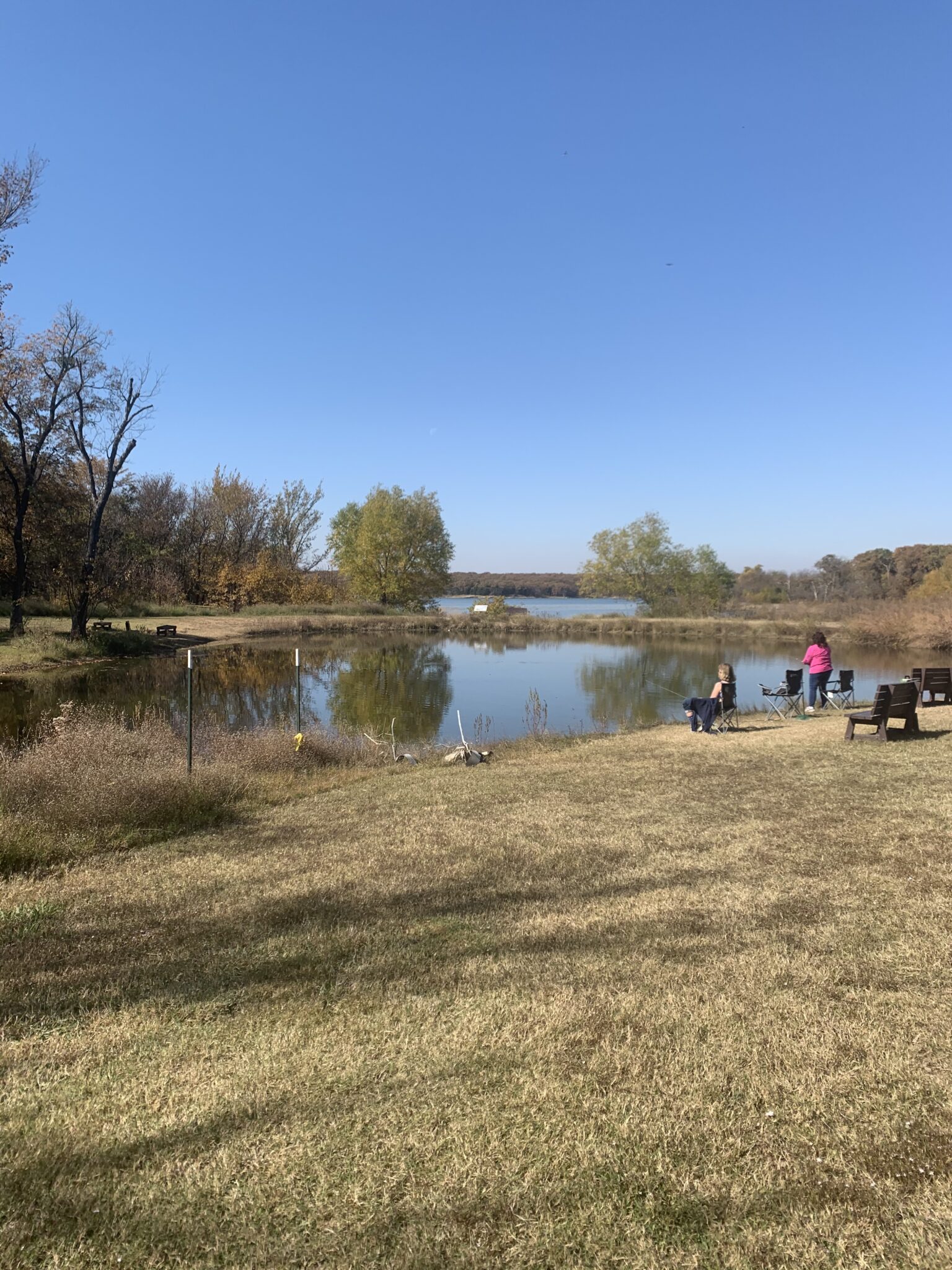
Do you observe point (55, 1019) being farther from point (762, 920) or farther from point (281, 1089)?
point (762, 920)

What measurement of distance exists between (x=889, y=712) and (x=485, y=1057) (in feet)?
29.3

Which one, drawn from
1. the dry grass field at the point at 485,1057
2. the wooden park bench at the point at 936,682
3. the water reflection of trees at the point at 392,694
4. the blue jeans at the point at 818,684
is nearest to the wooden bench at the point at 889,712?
the blue jeans at the point at 818,684

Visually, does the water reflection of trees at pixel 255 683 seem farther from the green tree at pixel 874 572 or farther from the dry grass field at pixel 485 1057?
the green tree at pixel 874 572

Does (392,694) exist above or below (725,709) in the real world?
below

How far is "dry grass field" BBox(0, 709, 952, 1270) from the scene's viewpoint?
207 cm

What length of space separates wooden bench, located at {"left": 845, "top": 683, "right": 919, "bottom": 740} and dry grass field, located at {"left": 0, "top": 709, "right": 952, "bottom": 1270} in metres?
4.40

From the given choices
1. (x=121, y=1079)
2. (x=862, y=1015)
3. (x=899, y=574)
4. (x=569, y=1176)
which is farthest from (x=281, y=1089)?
(x=899, y=574)

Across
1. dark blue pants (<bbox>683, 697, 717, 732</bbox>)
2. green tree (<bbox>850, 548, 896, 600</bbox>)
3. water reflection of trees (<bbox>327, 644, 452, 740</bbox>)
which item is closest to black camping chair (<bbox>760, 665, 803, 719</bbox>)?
dark blue pants (<bbox>683, 697, 717, 732</bbox>)

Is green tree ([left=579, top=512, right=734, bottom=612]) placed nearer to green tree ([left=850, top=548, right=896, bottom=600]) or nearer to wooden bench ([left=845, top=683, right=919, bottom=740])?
green tree ([left=850, top=548, right=896, bottom=600])

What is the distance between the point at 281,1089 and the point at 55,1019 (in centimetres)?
129

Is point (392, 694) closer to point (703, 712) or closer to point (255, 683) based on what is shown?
point (255, 683)

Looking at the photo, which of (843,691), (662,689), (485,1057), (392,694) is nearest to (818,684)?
(843,691)

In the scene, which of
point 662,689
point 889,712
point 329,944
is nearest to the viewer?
point 329,944

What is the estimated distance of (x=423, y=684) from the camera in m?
23.1
